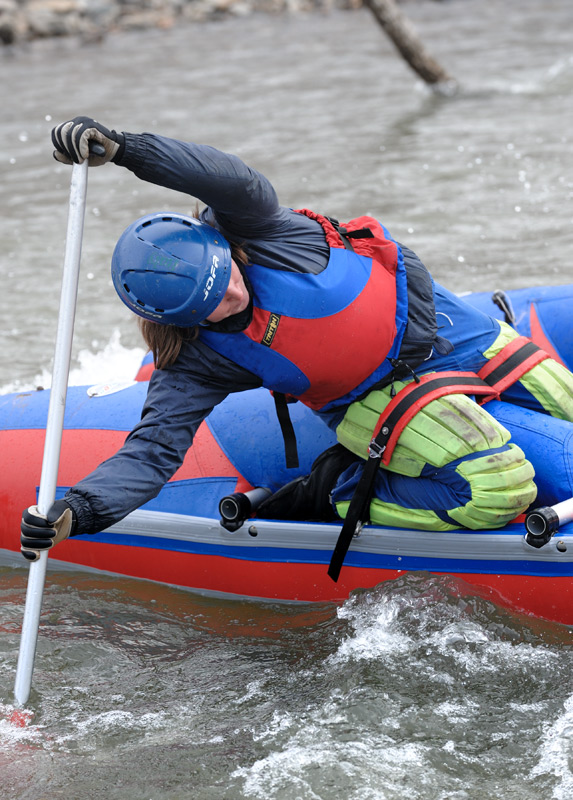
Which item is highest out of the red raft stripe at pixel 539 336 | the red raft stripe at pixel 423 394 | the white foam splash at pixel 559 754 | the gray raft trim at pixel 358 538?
the red raft stripe at pixel 539 336

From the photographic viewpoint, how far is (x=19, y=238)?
767 cm

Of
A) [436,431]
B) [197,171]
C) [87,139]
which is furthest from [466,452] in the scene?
[87,139]

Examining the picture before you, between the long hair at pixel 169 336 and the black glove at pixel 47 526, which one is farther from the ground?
the long hair at pixel 169 336

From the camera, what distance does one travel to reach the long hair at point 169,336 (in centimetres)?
283

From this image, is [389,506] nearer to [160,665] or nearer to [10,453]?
[160,665]

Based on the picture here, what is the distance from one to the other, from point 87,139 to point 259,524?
1355 mm

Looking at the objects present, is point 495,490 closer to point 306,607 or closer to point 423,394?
point 423,394

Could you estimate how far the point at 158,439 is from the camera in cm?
281

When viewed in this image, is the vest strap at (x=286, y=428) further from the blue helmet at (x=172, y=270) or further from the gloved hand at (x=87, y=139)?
the gloved hand at (x=87, y=139)

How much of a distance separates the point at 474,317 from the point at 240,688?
138cm

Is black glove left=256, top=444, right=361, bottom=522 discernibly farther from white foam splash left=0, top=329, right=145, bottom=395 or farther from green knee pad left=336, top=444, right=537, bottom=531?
white foam splash left=0, top=329, right=145, bottom=395

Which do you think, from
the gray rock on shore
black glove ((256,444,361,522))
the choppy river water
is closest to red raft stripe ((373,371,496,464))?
black glove ((256,444,361,522))

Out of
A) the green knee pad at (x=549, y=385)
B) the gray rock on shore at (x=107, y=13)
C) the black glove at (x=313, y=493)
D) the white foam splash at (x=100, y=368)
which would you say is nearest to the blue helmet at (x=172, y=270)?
the black glove at (x=313, y=493)

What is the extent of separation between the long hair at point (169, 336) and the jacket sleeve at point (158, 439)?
4cm
